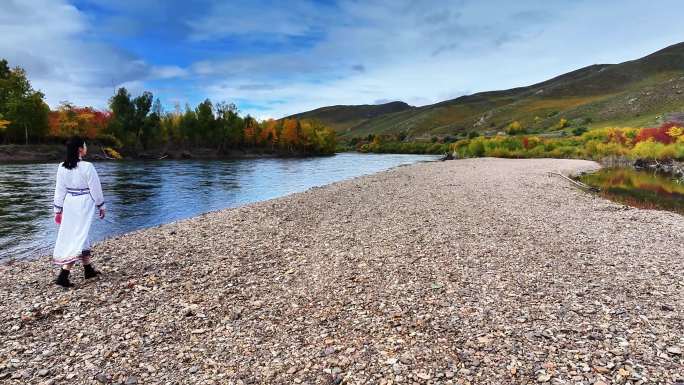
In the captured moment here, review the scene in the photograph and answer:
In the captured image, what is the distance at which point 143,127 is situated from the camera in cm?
10062

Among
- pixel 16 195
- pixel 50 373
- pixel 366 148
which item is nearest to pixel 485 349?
pixel 50 373

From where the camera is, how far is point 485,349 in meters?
6.48

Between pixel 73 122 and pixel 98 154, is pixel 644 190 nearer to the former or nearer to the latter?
pixel 98 154

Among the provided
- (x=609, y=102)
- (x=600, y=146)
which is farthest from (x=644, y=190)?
(x=609, y=102)

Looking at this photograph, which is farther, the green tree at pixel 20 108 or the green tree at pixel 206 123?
the green tree at pixel 206 123

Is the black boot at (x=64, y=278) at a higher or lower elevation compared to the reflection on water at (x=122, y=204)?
higher

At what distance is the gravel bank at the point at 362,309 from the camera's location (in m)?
6.04

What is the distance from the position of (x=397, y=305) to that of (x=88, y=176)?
25.7 feet

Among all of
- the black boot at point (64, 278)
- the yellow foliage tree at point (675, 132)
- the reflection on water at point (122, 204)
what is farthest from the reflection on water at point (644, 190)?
the black boot at point (64, 278)

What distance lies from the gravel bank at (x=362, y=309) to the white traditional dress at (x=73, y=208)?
3.21 feet

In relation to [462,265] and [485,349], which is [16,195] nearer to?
[462,265]

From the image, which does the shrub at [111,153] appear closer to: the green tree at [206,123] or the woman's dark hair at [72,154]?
the green tree at [206,123]

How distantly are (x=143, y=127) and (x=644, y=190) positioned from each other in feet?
343

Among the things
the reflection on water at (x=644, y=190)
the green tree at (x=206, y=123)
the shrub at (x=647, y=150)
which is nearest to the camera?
the reflection on water at (x=644, y=190)
